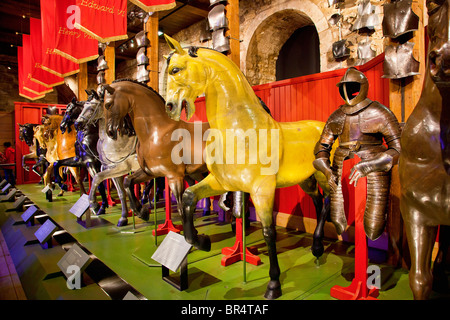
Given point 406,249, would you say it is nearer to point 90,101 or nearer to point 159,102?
point 159,102

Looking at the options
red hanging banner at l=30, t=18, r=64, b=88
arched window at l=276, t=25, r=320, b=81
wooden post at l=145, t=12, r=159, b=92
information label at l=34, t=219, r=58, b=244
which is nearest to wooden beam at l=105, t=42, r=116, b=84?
wooden post at l=145, t=12, r=159, b=92

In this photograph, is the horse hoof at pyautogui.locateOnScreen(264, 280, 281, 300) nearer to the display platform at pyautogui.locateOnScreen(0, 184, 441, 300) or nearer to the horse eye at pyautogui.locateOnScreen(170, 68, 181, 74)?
the display platform at pyautogui.locateOnScreen(0, 184, 441, 300)

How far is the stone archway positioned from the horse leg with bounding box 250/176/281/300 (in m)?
6.36

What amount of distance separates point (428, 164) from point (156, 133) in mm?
2878

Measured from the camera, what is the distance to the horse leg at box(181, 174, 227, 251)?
7.93 feet

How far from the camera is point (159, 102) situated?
3.77 m

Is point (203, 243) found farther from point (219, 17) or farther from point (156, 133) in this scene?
point (219, 17)

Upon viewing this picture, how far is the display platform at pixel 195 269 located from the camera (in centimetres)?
246

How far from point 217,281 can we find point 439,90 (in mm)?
2291

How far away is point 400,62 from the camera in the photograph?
2.54 metres

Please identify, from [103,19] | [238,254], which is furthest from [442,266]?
[103,19]

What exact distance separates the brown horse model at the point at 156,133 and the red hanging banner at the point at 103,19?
204cm
